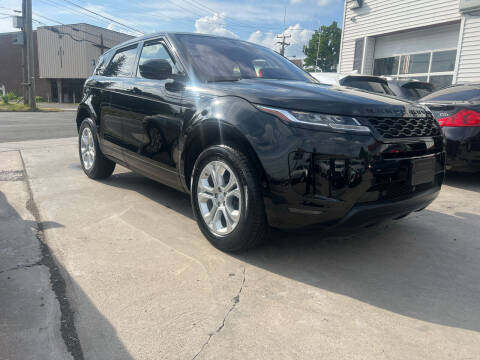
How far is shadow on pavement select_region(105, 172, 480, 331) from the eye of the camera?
2.21m

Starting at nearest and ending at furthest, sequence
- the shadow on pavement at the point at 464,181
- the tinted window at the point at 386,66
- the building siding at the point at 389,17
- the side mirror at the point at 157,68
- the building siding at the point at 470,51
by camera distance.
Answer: the side mirror at the point at 157,68
the shadow on pavement at the point at 464,181
the building siding at the point at 470,51
the building siding at the point at 389,17
the tinted window at the point at 386,66

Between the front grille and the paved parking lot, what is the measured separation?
2.96 feet

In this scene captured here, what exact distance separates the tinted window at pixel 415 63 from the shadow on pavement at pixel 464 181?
8599 millimetres

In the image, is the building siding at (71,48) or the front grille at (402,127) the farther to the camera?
the building siding at (71,48)

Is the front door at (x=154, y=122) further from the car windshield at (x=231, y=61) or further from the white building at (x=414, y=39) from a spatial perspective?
the white building at (x=414, y=39)

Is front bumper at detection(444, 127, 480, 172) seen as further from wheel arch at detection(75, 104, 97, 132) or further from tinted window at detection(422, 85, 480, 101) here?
wheel arch at detection(75, 104, 97, 132)

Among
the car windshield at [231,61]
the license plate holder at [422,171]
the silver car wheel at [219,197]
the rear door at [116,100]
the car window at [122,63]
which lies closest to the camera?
the license plate holder at [422,171]

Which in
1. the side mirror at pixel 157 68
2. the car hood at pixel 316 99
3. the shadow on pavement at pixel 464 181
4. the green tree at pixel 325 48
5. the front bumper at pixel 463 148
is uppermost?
the green tree at pixel 325 48

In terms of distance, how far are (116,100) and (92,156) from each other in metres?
1.13

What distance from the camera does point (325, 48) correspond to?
59.3m

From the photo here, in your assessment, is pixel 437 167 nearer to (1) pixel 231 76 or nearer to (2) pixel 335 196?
(2) pixel 335 196

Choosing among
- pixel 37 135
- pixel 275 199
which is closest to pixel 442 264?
pixel 275 199

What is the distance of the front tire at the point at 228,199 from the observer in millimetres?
2531

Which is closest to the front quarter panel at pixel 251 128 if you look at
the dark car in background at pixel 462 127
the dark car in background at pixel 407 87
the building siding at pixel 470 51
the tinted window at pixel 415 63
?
the dark car in background at pixel 462 127
